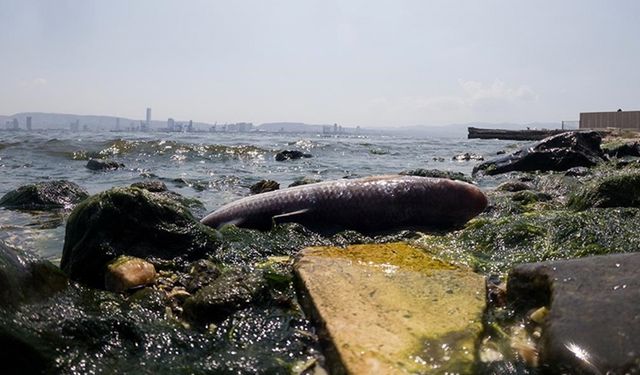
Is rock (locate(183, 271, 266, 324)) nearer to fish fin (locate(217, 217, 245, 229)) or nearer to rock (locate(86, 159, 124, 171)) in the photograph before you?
fish fin (locate(217, 217, 245, 229))

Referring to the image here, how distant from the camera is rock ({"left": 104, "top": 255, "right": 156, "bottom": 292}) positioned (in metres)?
3.59

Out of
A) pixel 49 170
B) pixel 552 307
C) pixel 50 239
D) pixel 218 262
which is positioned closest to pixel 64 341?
pixel 218 262

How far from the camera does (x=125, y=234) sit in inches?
165

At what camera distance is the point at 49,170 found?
16.8 metres

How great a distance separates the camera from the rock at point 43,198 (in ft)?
27.8

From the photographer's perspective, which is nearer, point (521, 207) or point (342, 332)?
point (342, 332)

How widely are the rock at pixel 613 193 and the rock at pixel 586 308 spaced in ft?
9.90

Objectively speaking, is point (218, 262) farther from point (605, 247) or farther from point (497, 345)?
point (605, 247)

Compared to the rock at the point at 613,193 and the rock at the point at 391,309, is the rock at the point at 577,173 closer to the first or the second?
the rock at the point at 613,193

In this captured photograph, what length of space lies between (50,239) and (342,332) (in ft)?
15.6

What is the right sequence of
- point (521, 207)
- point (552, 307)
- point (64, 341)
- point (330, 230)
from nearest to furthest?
point (64, 341), point (552, 307), point (330, 230), point (521, 207)

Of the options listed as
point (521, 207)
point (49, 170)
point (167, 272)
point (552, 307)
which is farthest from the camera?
point (49, 170)

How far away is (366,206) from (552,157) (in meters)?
9.44

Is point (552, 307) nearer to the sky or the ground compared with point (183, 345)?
nearer to the sky
